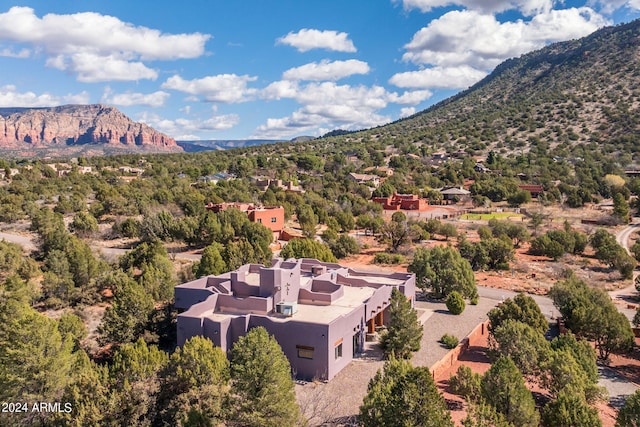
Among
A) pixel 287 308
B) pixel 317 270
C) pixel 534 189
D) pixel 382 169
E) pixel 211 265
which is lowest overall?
pixel 287 308

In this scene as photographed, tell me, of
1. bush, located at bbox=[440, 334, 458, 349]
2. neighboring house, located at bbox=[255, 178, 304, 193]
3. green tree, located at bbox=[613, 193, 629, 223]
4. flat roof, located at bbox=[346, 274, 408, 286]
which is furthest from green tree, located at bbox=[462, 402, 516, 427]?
neighboring house, located at bbox=[255, 178, 304, 193]

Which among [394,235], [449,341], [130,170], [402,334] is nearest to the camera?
[402,334]

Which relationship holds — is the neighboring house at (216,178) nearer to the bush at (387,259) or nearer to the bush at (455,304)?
the bush at (387,259)

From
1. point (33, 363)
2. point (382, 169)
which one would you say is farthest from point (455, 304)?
point (382, 169)

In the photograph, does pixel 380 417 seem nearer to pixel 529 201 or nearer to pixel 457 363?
pixel 457 363

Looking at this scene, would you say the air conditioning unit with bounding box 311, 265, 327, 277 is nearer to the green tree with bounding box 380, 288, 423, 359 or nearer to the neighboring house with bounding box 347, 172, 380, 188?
the green tree with bounding box 380, 288, 423, 359

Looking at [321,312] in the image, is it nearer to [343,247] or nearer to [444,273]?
[444,273]

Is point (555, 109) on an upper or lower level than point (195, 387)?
upper

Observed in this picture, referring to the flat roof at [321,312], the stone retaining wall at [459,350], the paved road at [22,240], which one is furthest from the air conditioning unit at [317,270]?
the paved road at [22,240]
